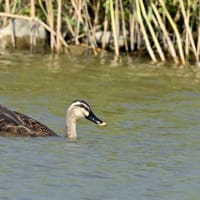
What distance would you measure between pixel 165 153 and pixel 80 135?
1.56 metres

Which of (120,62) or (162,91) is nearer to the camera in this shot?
(162,91)

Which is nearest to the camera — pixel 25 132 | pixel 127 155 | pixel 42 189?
pixel 42 189

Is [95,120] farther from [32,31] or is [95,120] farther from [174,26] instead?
[32,31]

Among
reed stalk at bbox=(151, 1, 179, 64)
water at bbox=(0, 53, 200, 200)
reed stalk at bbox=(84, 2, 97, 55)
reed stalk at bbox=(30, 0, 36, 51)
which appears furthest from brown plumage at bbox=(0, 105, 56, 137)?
reed stalk at bbox=(84, 2, 97, 55)

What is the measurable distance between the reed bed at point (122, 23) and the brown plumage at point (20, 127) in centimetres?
595

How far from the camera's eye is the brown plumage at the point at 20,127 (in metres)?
13.2

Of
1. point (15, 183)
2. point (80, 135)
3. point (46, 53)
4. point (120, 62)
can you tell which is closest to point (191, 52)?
point (120, 62)

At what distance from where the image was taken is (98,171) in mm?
11312

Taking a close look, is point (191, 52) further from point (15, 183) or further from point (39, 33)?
point (15, 183)

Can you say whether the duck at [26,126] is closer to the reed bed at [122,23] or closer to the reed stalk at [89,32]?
the reed bed at [122,23]

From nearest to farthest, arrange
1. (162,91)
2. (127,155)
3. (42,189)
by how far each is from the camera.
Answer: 1. (42,189)
2. (127,155)
3. (162,91)

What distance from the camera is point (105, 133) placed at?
1369cm

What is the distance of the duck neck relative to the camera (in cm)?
1327

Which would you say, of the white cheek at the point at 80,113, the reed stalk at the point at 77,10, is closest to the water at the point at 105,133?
the white cheek at the point at 80,113
